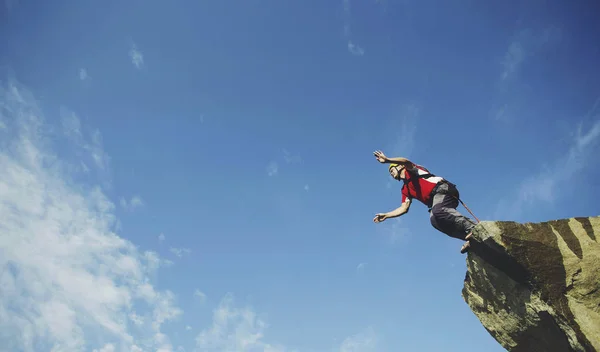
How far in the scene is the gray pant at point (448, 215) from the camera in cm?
741

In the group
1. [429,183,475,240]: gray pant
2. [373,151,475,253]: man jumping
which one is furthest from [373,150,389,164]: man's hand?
[429,183,475,240]: gray pant

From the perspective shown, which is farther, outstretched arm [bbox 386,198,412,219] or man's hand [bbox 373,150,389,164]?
outstretched arm [bbox 386,198,412,219]

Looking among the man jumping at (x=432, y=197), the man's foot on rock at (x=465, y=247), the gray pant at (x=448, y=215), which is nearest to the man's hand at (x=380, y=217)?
the man jumping at (x=432, y=197)

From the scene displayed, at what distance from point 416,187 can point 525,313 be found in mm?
3687

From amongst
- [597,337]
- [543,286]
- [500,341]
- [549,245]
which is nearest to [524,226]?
[549,245]

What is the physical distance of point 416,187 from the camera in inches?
341

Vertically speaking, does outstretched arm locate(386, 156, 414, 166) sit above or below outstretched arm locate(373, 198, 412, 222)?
above

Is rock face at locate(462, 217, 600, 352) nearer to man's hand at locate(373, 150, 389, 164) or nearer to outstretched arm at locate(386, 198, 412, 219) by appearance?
outstretched arm at locate(386, 198, 412, 219)

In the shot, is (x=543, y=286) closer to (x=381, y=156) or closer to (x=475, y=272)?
(x=475, y=272)

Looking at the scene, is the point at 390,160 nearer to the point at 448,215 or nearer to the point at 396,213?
the point at 396,213

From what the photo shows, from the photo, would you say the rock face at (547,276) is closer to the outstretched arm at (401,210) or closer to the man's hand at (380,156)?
the outstretched arm at (401,210)

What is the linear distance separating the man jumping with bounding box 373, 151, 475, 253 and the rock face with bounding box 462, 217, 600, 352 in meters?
0.48

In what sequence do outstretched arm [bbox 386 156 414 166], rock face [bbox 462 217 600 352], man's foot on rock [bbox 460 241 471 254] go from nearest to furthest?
rock face [bbox 462 217 600 352], man's foot on rock [bbox 460 241 471 254], outstretched arm [bbox 386 156 414 166]

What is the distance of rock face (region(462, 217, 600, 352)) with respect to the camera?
6.44 meters
